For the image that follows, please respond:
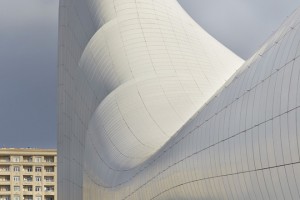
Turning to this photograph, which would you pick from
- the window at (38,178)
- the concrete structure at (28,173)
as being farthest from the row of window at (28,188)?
the window at (38,178)

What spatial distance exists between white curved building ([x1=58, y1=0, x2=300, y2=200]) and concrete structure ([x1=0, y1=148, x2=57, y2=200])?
5473 cm

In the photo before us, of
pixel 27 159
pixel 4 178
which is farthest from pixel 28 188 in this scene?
pixel 27 159

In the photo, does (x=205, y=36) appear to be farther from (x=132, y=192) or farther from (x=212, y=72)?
(x=132, y=192)

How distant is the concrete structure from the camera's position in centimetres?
9931

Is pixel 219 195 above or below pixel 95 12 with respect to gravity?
below

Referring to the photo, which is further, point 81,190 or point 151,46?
point 81,190

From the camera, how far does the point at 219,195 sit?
16.8m

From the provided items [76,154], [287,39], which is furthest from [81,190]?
[287,39]

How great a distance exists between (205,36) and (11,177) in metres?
66.7

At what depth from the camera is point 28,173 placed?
100125mm

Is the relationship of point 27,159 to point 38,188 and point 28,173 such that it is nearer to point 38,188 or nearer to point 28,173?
point 28,173

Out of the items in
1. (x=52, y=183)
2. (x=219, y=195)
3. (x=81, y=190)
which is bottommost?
(x=219, y=195)

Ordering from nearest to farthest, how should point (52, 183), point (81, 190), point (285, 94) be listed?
point (285, 94)
point (81, 190)
point (52, 183)

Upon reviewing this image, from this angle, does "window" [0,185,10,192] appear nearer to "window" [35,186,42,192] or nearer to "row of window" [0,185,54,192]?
"row of window" [0,185,54,192]
